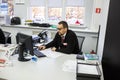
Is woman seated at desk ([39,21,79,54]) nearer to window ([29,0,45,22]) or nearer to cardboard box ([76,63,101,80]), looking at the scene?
cardboard box ([76,63,101,80])

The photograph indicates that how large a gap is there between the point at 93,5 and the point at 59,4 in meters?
1.01

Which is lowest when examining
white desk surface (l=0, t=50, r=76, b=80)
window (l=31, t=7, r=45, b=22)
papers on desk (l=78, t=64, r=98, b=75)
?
white desk surface (l=0, t=50, r=76, b=80)

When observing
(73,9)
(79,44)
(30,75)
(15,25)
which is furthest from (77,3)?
(30,75)

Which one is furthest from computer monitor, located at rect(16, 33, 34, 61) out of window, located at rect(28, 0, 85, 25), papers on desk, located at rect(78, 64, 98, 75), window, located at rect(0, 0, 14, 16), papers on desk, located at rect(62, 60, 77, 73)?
window, located at rect(0, 0, 14, 16)

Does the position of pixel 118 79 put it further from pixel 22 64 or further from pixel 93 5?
pixel 93 5

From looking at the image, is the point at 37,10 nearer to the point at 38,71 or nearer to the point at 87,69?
the point at 38,71

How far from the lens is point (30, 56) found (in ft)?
7.99

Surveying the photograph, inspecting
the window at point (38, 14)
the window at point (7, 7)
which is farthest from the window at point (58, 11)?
the window at point (7, 7)

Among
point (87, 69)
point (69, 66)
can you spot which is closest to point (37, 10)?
point (69, 66)

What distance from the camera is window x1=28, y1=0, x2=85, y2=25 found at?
434 centimetres

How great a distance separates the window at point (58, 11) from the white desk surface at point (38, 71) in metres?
2.32

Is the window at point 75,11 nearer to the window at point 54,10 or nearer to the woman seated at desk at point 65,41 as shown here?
the window at point 54,10

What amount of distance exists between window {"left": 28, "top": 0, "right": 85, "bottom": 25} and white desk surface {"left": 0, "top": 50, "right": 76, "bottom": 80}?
2318mm

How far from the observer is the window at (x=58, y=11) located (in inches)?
171
